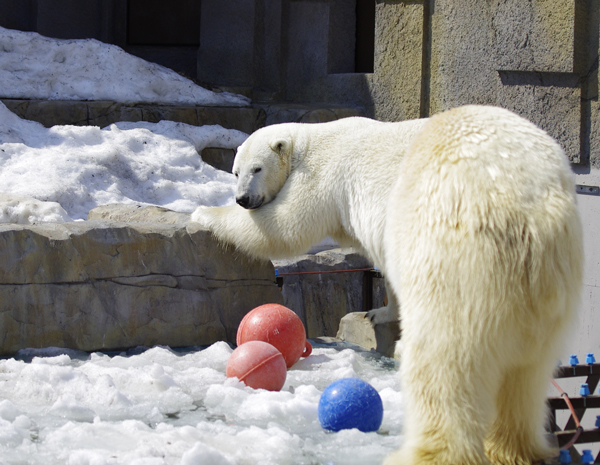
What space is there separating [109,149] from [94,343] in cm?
347

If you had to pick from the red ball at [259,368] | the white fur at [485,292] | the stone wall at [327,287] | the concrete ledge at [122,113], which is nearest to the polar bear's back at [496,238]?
the white fur at [485,292]

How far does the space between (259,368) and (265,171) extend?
5.37 ft

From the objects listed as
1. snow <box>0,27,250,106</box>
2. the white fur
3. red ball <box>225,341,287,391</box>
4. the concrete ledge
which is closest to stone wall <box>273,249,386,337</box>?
red ball <box>225,341,287,391</box>

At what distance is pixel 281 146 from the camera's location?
435cm

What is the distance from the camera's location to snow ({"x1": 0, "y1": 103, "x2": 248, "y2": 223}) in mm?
6254

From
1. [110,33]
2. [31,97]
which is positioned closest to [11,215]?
[31,97]

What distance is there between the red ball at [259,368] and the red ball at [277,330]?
12.9 inches

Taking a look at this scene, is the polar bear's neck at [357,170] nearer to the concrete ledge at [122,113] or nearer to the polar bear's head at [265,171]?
the polar bear's head at [265,171]

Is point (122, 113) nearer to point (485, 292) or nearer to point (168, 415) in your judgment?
point (168, 415)

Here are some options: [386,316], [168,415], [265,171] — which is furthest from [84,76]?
[168,415]

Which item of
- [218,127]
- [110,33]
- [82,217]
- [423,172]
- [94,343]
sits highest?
[110,33]

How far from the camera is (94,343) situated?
12.8ft

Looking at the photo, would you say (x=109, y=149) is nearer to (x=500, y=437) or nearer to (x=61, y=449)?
(x=61, y=449)

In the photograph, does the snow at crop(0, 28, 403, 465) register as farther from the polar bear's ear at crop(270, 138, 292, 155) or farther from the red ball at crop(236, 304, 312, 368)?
the polar bear's ear at crop(270, 138, 292, 155)
